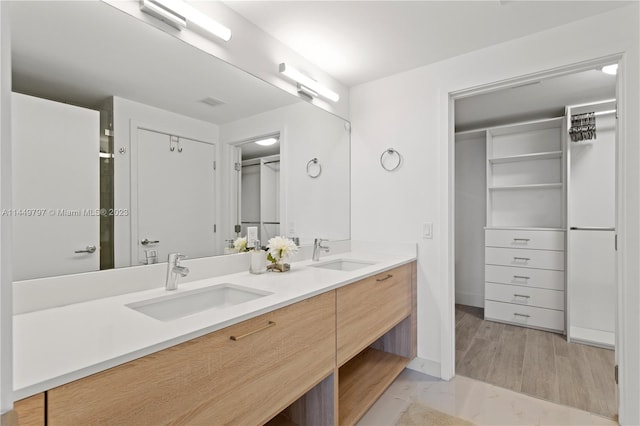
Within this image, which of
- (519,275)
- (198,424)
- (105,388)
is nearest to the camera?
(105,388)

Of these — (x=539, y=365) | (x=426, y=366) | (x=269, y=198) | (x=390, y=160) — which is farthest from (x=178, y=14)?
(x=539, y=365)

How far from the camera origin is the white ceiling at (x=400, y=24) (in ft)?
5.59

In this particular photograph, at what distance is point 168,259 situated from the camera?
4.66 ft

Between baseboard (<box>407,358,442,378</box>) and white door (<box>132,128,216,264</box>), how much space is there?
1.73m

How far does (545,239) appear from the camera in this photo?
3135mm

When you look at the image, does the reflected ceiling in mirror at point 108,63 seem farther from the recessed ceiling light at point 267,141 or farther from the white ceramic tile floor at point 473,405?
the white ceramic tile floor at point 473,405

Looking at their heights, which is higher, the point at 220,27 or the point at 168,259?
the point at 220,27

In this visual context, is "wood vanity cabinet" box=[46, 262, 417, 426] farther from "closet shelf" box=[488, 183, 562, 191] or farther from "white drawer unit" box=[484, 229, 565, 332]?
"closet shelf" box=[488, 183, 562, 191]

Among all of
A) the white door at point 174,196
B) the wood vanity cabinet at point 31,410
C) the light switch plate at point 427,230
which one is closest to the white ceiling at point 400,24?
the white door at point 174,196

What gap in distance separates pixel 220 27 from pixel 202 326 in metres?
1.42

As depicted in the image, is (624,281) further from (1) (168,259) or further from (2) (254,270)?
(1) (168,259)

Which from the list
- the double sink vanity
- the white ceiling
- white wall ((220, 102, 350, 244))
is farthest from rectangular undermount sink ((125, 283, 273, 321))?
the white ceiling

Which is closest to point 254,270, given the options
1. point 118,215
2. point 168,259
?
point 168,259

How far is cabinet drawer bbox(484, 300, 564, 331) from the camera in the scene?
3.07 metres
